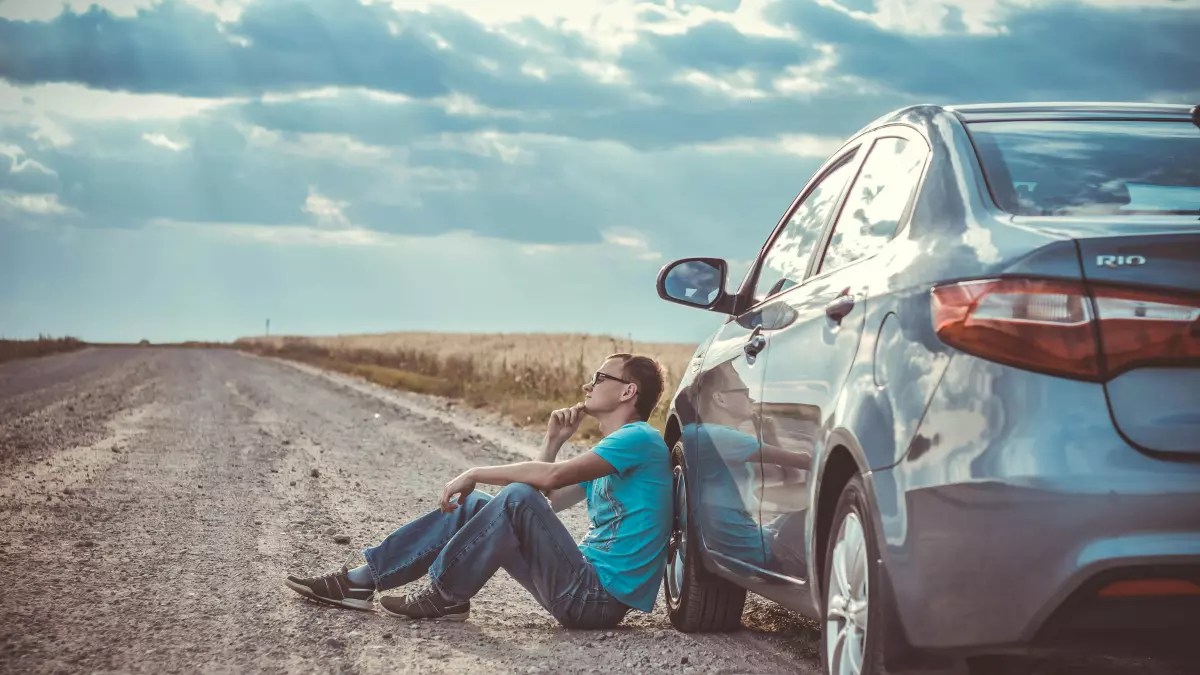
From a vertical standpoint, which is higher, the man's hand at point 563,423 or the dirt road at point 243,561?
the man's hand at point 563,423

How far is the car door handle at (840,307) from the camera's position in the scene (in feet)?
11.1

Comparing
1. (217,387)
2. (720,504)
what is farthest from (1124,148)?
(217,387)

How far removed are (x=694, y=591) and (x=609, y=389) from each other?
92cm

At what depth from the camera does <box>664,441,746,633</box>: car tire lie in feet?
16.6

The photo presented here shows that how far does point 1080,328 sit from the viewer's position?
2561 millimetres

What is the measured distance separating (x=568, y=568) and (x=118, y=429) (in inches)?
425

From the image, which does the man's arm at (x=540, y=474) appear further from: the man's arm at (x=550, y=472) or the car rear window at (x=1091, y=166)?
the car rear window at (x=1091, y=166)

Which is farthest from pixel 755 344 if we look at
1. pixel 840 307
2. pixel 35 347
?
pixel 35 347

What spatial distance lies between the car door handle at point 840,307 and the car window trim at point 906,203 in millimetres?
136

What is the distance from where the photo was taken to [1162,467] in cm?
248

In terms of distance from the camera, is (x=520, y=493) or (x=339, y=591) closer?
(x=520, y=493)

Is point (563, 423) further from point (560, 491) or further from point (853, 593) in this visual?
point (853, 593)

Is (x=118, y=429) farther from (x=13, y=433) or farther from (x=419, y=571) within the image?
(x=419, y=571)

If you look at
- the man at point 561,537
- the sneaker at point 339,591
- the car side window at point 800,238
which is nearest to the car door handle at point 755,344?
the car side window at point 800,238
